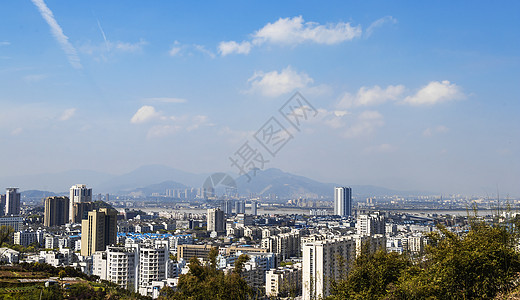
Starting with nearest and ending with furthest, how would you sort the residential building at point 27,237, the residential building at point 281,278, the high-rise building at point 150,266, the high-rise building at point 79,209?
the residential building at point 281,278 → the high-rise building at point 150,266 → the residential building at point 27,237 → the high-rise building at point 79,209

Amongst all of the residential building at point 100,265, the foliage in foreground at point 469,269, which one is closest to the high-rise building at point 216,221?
the residential building at point 100,265

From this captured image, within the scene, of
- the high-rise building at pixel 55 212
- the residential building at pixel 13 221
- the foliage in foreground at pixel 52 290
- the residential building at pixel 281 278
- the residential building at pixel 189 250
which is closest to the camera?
the foliage in foreground at pixel 52 290

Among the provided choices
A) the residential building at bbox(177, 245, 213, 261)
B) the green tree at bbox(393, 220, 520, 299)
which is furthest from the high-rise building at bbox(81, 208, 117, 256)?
the green tree at bbox(393, 220, 520, 299)

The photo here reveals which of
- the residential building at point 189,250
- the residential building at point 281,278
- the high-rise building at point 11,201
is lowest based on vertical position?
the residential building at point 189,250

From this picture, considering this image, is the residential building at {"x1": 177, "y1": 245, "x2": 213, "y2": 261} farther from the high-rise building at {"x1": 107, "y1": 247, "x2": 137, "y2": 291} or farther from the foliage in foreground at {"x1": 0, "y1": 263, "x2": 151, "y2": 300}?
the foliage in foreground at {"x1": 0, "y1": 263, "x2": 151, "y2": 300}

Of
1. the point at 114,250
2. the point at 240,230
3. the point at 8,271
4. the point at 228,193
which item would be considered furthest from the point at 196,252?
the point at 228,193

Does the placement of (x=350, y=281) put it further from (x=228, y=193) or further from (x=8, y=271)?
(x=228, y=193)

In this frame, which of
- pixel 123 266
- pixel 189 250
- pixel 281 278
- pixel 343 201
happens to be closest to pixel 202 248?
pixel 189 250

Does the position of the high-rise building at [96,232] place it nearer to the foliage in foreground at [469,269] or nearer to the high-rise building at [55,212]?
the high-rise building at [55,212]
